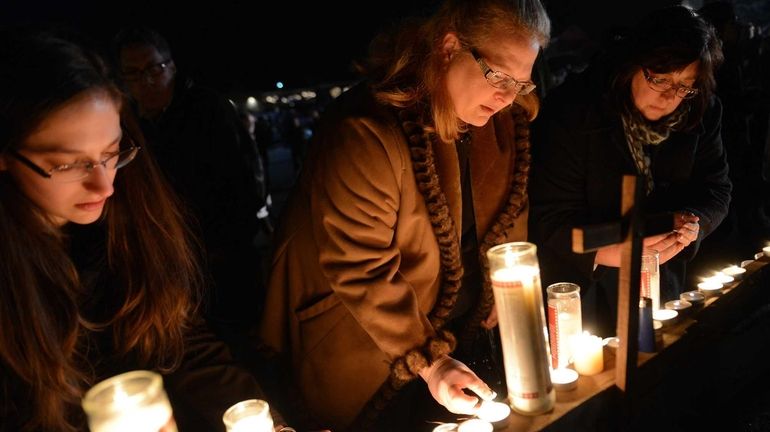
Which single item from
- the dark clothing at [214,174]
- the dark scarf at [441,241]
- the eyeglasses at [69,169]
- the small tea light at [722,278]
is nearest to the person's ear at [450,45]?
the dark scarf at [441,241]

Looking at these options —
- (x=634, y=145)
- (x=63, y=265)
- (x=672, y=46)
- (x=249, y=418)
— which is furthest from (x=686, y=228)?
(x=63, y=265)

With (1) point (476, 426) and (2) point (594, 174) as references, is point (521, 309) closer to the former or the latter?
(1) point (476, 426)

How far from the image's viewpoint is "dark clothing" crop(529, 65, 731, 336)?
2201 millimetres

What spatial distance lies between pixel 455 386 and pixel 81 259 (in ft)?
3.56

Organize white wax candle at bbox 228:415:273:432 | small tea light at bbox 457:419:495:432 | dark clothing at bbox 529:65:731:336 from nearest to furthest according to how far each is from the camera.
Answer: white wax candle at bbox 228:415:273:432
small tea light at bbox 457:419:495:432
dark clothing at bbox 529:65:731:336

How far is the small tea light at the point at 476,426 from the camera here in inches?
50.8

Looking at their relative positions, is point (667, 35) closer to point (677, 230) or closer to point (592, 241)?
point (677, 230)

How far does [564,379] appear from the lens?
1.49 metres

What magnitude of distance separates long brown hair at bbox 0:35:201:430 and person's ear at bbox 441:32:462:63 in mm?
913

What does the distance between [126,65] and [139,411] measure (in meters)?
2.44

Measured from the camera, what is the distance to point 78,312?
138 centimetres

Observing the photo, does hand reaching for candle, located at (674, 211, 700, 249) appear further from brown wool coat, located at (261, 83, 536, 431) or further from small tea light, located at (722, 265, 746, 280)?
brown wool coat, located at (261, 83, 536, 431)

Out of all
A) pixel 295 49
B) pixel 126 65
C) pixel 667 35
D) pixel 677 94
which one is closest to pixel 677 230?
pixel 677 94

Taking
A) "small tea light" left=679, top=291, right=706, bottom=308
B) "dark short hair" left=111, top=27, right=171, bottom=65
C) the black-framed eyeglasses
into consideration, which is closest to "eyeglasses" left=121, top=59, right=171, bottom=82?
"dark short hair" left=111, top=27, right=171, bottom=65
